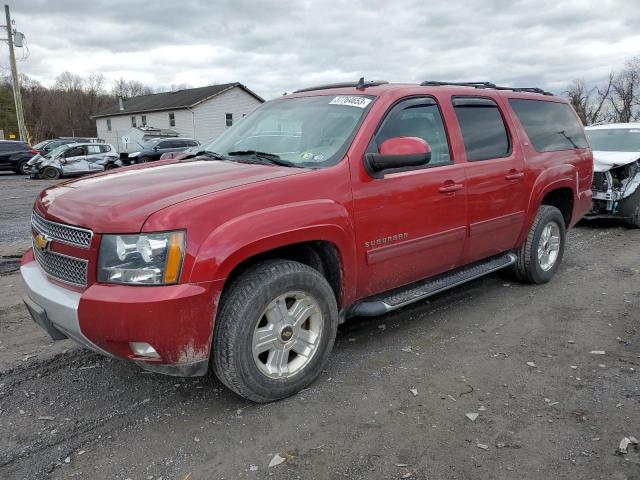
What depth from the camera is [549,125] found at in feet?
17.3

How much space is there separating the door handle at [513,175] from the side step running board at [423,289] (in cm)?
78

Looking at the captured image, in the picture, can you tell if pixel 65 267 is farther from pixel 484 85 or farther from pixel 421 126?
pixel 484 85

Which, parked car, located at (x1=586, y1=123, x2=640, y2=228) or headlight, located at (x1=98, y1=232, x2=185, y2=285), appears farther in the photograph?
parked car, located at (x1=586, y1=123, x2=640, y2=228)

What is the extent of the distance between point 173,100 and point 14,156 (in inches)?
1003

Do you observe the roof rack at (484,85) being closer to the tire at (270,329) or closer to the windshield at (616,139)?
the tire at (270,329)

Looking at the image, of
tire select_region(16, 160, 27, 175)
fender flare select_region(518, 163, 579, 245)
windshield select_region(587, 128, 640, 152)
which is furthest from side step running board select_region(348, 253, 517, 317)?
tire select_region(16, 160, 27, 175)

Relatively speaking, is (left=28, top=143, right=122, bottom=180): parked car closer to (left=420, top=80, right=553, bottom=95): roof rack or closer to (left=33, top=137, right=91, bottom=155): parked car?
(left=33, top=137, right=91, bottom=155): parked car

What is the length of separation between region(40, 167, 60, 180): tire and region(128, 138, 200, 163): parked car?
3.25 metres

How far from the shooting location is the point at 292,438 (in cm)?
276

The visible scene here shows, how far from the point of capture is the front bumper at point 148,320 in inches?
99.0

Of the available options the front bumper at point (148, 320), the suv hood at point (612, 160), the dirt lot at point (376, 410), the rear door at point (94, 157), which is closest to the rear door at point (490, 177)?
the dirt lot at point (376, 410)

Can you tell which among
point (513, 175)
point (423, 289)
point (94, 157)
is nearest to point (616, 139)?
point (513, 175)

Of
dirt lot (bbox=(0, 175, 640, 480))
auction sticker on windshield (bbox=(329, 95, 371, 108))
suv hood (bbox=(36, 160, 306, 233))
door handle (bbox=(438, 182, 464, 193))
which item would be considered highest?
auction sticker on windshield (bbox=(329, 95, 371, 108))

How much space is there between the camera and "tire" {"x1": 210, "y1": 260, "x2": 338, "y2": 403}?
280cm
